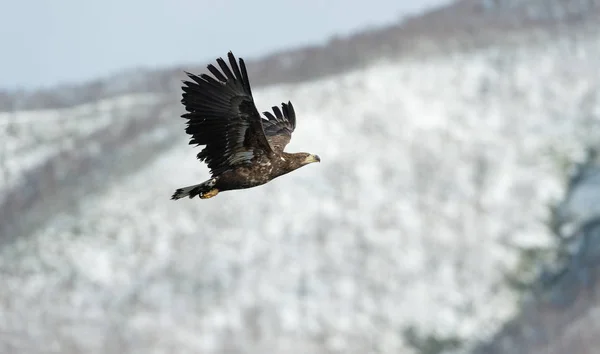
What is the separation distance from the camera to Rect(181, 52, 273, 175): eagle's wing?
14.6 meters

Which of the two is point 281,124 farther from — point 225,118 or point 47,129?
point 47,129

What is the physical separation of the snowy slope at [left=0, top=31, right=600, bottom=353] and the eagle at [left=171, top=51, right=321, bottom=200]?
24.4 m

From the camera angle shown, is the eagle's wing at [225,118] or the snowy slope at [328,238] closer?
the eagle's wing at [225,118]

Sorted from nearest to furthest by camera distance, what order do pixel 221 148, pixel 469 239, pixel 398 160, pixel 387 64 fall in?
pixel 221 148
pixel 469 239
pixel 398 160
pixel 387 64

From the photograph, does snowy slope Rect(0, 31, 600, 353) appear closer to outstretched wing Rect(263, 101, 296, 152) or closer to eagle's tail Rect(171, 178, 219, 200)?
outstretched wing Rect(263, 101, 296, 152)

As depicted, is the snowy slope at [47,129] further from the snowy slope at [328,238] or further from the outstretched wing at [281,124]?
the outstretched wing at [281,124]

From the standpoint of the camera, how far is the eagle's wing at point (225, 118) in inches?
576

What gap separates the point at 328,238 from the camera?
44.5 metres

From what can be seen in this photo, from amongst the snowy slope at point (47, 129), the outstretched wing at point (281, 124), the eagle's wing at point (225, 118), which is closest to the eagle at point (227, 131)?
the eagle's wing at point (225, 118)

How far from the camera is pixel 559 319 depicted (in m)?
41.8

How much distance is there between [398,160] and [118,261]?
12.7 m

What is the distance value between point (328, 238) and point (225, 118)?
30.0 metres

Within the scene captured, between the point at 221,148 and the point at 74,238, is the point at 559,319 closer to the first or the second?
the point at 74,238

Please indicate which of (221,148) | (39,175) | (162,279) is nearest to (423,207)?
(162,279)
